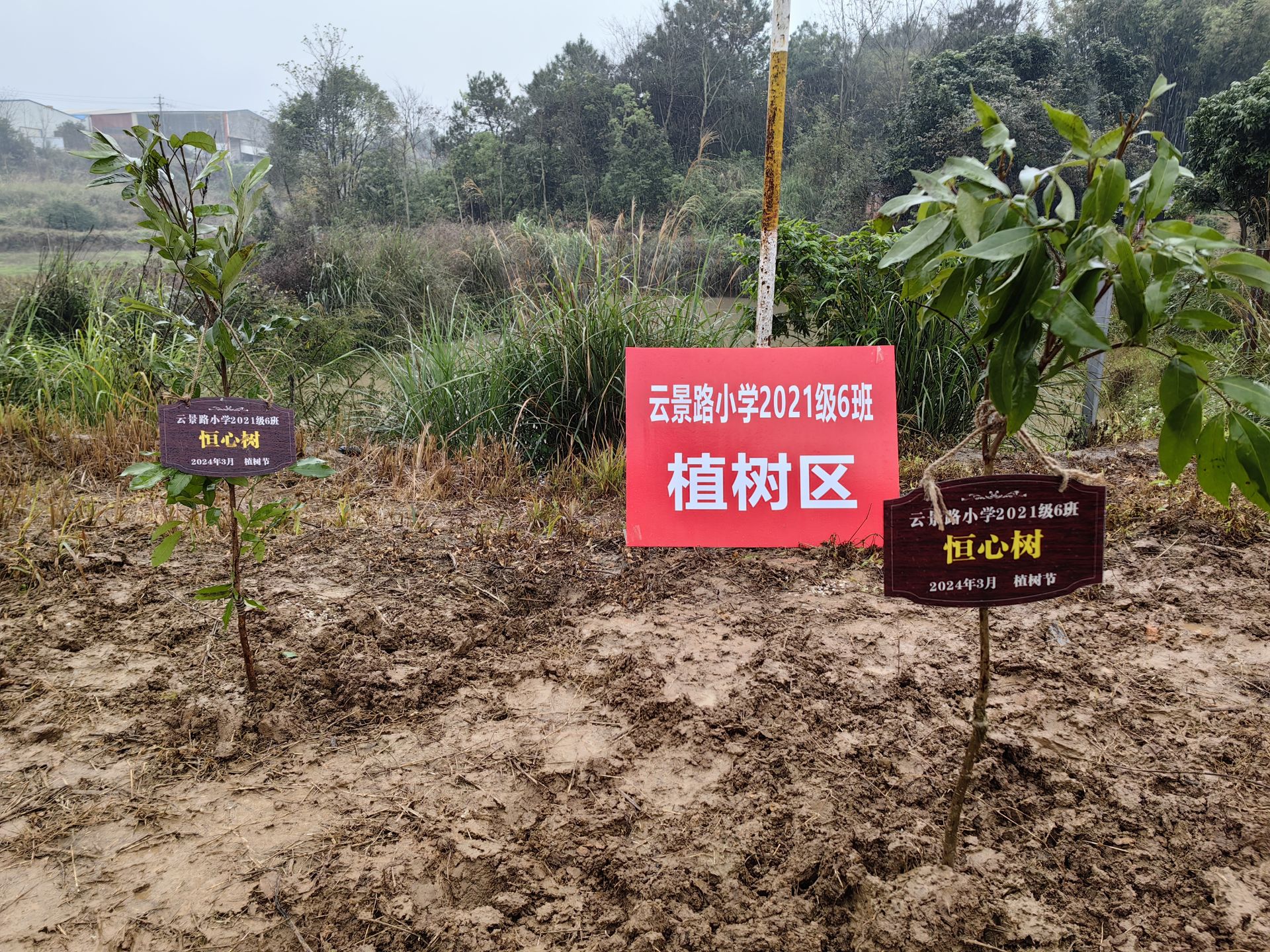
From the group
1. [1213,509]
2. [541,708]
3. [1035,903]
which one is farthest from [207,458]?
[1213,509]

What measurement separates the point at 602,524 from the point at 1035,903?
186 centimetres

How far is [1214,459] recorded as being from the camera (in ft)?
2.86

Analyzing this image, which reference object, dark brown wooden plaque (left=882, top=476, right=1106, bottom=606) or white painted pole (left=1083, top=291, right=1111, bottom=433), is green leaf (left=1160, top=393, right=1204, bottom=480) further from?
white painted pole (left=1083, top=291, right=1111, bottom=433)

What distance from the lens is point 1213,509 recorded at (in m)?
2.65

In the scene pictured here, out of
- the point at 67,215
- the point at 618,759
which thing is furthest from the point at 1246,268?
the point at 67,215

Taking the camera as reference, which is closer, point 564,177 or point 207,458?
point 207,458

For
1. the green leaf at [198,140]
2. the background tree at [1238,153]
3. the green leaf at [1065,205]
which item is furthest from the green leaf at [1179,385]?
the background tree at [1238,153]

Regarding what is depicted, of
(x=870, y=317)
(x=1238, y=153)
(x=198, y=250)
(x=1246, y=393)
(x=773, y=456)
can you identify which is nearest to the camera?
(x=1246, y=393)

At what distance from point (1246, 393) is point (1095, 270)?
0.66 feet

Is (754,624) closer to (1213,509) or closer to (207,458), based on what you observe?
(207,458)

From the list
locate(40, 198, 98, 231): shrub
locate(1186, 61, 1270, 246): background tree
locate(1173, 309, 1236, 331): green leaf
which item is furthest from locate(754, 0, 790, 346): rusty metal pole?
locate(40, 198, 98, 231): shrub

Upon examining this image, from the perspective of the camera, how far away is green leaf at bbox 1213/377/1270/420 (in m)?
0.79

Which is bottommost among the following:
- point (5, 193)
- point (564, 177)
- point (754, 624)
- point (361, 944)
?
point (361, 944)

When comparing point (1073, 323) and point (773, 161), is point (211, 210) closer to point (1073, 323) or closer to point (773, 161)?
point (1073, 323)
